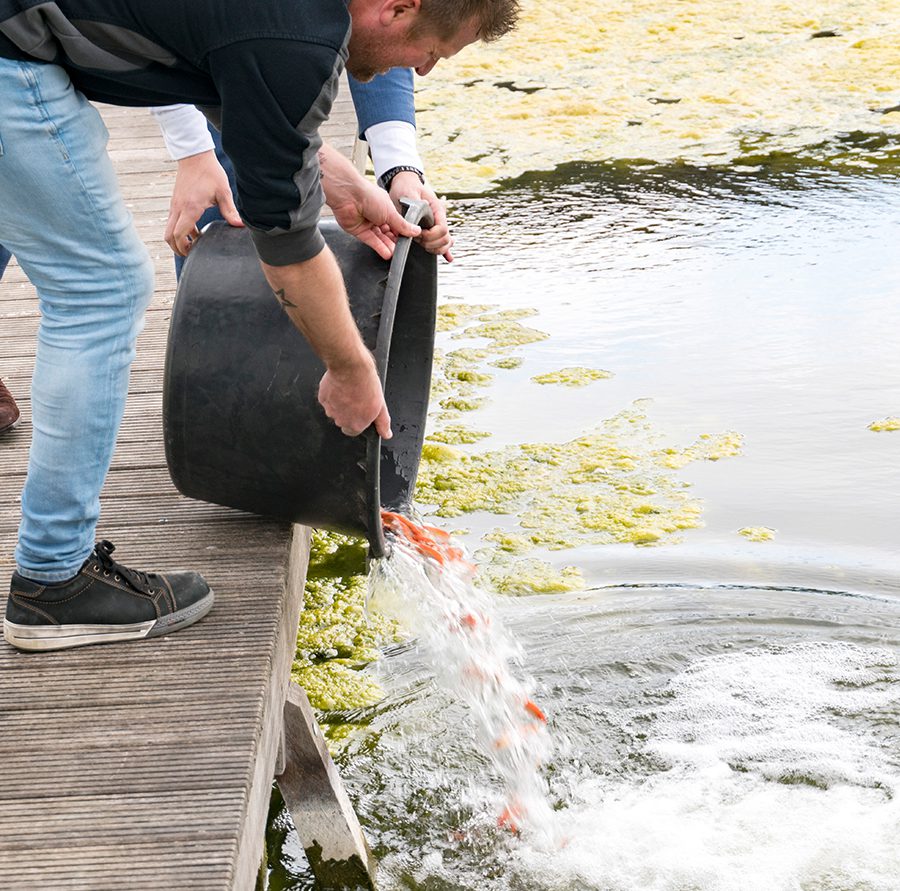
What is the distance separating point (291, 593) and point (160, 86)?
932mm

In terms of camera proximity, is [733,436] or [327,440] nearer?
[327,440]

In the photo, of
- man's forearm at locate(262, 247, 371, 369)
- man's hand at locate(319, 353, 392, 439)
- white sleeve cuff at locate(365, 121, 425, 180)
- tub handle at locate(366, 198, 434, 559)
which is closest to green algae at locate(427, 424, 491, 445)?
white sleeve cuff at locate(365, 121, 425, 180)

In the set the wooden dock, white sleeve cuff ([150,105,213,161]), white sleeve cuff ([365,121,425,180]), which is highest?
white sleeve cuff ([150,105,213,161])

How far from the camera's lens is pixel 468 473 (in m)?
3.57

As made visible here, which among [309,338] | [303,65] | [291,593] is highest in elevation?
[303,65]

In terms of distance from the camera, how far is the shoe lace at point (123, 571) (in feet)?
6.46

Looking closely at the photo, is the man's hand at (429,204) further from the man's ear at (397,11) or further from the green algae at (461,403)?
the green algae at (461,403)

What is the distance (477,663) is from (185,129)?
1.17 metres

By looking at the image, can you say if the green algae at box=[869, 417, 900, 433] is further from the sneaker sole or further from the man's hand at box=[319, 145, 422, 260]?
the sneaker sole

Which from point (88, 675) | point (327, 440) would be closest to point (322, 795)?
point (88, 675)

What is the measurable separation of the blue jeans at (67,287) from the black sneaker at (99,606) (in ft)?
0.10

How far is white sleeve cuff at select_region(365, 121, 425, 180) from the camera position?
238cm

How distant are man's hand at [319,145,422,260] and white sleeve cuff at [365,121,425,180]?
0.61 feet

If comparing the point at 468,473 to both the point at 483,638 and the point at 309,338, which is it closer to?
the point at 483,638
